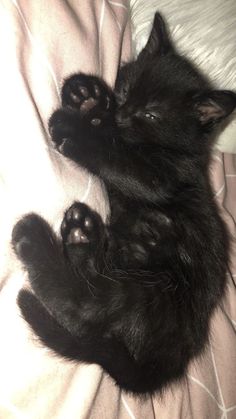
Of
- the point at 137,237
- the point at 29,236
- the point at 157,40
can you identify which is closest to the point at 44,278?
the point at 29,236

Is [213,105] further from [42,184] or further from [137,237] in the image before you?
[42,184]

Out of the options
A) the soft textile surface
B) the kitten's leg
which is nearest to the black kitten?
the kitten's leg

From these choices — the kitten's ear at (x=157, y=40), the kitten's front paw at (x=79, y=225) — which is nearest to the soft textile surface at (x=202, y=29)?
the kitten's ear at (x=157, y=40)

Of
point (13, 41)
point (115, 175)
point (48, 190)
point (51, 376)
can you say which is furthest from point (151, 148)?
point (51, 376)

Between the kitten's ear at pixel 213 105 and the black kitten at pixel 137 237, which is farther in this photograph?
the kitten's ear at pixel 213 105

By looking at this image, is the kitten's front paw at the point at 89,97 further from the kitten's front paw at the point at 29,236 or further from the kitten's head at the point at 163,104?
the kitten's front paw at the point at 29,236

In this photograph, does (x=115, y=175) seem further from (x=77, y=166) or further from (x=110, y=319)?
(x=110, y=319)

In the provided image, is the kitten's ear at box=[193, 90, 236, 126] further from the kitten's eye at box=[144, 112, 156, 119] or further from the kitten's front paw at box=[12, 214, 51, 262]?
the kitten's front paw at box=[12, 214, 51, 262]
